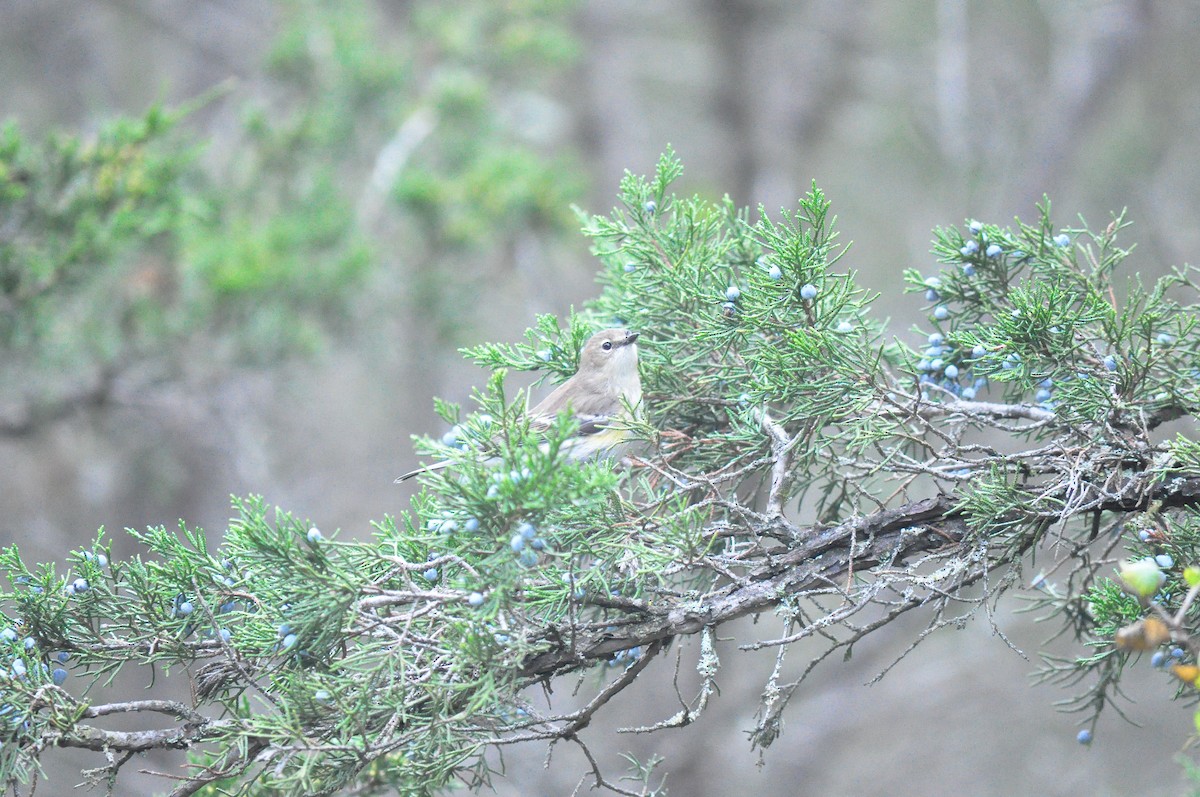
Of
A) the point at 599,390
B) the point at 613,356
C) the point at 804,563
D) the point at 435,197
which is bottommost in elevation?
Answer: the point at 804,563

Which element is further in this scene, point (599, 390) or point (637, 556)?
point (599, 390)

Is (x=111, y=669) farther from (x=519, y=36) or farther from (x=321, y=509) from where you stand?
(x=321, y=509)

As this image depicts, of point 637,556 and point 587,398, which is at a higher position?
point 587,398

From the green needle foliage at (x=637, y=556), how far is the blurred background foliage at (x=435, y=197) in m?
2.73

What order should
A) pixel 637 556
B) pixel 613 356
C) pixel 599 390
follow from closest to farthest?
1. pixel 637 556
2. pixel 599 390
3. pixel 613 356

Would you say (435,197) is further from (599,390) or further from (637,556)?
(637,556)

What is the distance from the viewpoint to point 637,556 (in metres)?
2.18

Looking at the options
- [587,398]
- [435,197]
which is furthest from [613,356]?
[435,197]

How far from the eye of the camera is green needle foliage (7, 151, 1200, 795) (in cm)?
205

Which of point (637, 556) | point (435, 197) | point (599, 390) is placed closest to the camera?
point (637, 556)

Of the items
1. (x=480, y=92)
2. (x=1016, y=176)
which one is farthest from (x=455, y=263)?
(x=1016, y=176)

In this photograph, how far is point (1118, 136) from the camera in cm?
1188

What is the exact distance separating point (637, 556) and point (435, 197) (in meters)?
5.46

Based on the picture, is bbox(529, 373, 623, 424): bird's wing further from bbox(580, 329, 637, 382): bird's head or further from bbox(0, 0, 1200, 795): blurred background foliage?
bbox(0, 0, 1200, 795): blurred background foliage
